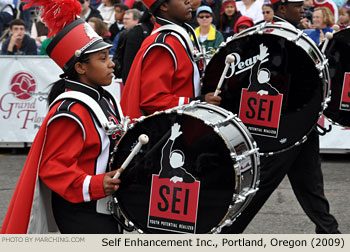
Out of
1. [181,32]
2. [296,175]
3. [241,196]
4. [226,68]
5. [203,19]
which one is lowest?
[296,175]

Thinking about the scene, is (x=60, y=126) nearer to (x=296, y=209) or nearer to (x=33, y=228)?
(x=33, y=228)

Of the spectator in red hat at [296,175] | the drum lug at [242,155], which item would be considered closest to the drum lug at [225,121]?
the drum lug at [242,155]

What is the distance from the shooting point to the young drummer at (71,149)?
3.17 m

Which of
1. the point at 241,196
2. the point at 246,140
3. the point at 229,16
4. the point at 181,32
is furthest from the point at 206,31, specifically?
the point at 241,196

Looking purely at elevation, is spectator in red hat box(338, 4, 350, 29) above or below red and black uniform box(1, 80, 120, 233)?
below

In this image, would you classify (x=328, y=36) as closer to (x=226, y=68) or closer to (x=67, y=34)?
(x=226, y=68)

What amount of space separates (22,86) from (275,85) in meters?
5.56

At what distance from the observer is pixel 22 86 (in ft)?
29.4

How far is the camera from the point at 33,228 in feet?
10.6

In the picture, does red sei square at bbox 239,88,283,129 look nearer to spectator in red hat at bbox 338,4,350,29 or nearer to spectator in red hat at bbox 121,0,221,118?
spectator in red hat at bbox 121,0,221,118

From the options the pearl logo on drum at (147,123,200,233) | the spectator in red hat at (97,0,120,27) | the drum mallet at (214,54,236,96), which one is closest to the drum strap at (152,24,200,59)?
the drum mallet at (214,54,236,96)

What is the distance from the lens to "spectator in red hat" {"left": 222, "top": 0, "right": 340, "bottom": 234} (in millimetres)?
4438

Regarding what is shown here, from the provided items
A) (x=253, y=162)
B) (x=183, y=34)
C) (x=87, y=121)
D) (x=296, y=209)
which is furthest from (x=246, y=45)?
(x=296, y=209)

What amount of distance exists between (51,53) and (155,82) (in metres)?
0.76
